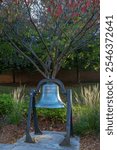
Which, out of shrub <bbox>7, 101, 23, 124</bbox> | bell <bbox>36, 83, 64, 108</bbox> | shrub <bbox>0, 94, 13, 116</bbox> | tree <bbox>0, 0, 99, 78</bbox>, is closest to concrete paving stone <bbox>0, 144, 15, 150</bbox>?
bell <bbox>36, 83, 64, 108</bbox>

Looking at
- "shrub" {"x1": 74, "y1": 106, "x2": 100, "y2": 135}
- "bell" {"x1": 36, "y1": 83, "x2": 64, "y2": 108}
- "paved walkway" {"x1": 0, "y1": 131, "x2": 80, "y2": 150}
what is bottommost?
"paved walkway" {"x1": 0, "y1": 131, "x2": 80, "y2": 150}

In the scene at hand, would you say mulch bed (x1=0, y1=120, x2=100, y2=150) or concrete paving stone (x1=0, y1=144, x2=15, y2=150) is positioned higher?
mulch bed (x1=0, y1=120, x2=100, y2=150)

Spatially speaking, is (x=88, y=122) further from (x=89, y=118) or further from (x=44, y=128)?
(x=44, y=128)

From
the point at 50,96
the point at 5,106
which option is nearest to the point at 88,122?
the point at 50,96

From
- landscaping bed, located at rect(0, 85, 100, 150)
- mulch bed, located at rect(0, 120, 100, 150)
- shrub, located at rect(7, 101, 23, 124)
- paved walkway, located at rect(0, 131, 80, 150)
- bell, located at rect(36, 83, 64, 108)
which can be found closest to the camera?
paved walkway, located at rect(0, 131, 80, 150)

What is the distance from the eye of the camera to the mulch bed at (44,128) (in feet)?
21.4

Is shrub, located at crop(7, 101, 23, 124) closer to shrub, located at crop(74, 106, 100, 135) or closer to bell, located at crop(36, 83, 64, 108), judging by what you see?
bell, located at crop(36, 83, 64, 108)

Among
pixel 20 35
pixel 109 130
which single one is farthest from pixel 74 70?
pixel 109 130

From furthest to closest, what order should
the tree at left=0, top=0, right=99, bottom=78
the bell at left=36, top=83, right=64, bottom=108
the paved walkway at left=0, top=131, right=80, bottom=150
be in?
the tree at left=0, top=0, right=99, bottom=78
the bell at left=36, top=83, right=64, bottom=108
the paved walkway at left=0, top=131, right=80, bottom=150

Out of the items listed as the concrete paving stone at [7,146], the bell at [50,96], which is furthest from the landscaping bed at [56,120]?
the bell at [50,96]

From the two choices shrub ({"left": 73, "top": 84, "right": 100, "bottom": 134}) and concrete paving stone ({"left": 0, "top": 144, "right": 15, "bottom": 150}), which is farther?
shrub ({"left": 73, "top": 84, "right": 100, "bottom": 134})

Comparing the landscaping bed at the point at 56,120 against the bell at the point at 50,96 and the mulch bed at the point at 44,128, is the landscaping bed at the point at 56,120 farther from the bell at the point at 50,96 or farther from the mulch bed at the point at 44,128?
the bell at the point at 50,96

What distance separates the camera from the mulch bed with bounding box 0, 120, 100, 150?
6514mm

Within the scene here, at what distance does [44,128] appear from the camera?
759 cm
